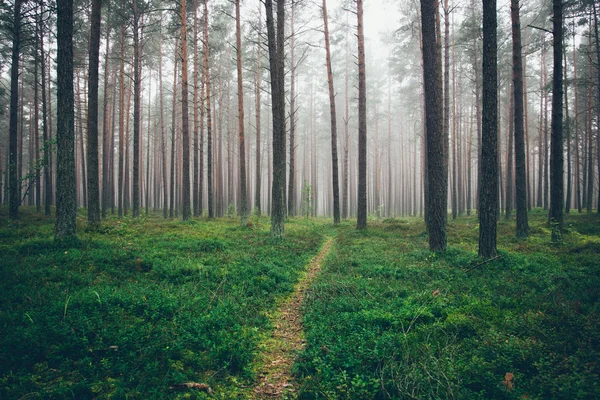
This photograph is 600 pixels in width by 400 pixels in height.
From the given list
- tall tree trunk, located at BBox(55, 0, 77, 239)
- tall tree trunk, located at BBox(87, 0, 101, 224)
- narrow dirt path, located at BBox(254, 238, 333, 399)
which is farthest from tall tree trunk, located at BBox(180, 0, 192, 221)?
narrow dirt path, located at BBox(254, 238, 333, 399)

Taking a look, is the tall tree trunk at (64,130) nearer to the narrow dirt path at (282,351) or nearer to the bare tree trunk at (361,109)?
the narrow dirt path at (282,351)

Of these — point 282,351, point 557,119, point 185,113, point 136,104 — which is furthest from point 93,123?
point 557,119

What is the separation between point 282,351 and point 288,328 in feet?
2.43

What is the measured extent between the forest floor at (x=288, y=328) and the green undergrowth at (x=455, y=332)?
2cm

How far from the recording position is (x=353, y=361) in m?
3.80

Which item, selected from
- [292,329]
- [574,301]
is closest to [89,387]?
[292,329]

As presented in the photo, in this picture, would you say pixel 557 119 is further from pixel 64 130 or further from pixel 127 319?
pixel 64 130

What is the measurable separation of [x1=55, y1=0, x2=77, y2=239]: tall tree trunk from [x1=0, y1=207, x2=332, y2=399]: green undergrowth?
82 cm

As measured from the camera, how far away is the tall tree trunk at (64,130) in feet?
28.6

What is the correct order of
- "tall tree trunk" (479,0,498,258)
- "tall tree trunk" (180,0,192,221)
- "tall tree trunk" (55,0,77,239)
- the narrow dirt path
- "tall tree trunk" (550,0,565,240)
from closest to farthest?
the narrow dirt path → "tall tree trunk" (479,0,498,258) → "tall tree trunk" (55,0,77,239) → "tall tree trunk" (550,0,565,240) → "tall tree trunk" (180,0,192,221)

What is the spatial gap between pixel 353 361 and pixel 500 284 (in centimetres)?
439

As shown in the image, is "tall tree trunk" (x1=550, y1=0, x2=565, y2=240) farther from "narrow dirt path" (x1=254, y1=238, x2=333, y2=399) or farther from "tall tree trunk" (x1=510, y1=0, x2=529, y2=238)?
"narrow dirt path" (x1=254, y1=238, x2=333, y2=399)

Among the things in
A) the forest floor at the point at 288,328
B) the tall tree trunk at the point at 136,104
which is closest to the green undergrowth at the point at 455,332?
the forest floor at the point at 288,328

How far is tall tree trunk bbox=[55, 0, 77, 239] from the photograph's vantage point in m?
8.73
